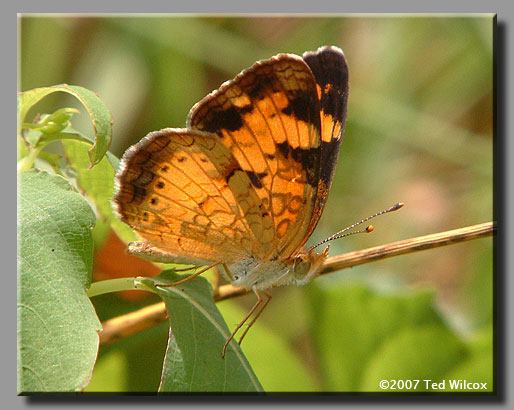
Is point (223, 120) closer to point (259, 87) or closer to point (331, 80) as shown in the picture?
point (259, 87)

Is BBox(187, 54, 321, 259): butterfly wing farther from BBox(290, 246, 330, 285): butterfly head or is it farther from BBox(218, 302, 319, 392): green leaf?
BBox(218, 302, 319, 392): green leaf

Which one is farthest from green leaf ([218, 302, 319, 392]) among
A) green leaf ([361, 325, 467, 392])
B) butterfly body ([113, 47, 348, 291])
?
butterfly body ([113, 47, 348, 291])

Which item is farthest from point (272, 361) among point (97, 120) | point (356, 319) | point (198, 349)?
point (97, 120)

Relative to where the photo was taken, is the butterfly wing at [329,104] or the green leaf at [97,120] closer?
the green leaf at [97,120]

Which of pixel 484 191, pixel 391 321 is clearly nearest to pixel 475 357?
pixel 391 321

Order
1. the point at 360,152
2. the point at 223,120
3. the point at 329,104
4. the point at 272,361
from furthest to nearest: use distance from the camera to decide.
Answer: the point at 360,152 → the point at 272,361 → the point at 329,104 → the point at 223,120

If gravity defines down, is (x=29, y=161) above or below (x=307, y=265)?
above

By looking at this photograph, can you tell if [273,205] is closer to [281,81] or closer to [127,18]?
[281,81]

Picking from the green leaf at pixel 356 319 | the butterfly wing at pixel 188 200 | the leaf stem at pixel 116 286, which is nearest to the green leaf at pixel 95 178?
the butterfly wing at pixel 188 200

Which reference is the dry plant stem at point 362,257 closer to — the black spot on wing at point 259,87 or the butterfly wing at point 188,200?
the butterfly wing at point 188,200
